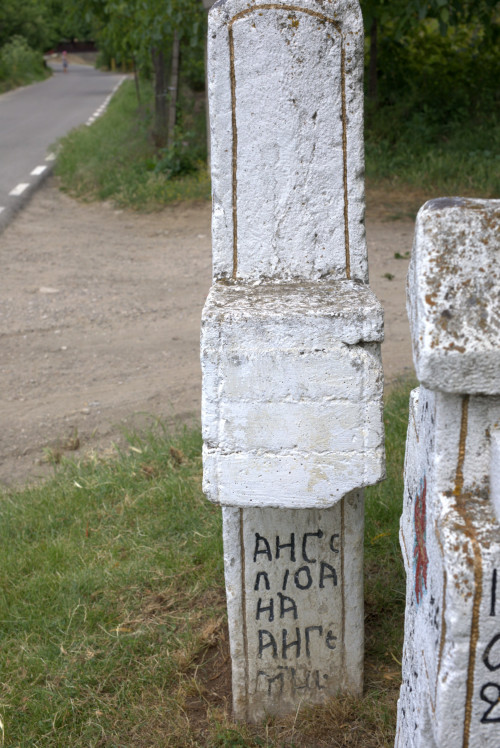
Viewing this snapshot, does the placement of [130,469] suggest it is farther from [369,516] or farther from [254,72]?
[254,72]

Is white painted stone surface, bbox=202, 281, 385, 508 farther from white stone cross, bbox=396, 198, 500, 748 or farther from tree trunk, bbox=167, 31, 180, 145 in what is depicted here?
tree trunk, bbox=167, 31, 180, 145

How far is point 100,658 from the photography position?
250 centimetres

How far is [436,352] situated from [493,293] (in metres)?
0.11

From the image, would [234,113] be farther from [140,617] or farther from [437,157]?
[437,157]

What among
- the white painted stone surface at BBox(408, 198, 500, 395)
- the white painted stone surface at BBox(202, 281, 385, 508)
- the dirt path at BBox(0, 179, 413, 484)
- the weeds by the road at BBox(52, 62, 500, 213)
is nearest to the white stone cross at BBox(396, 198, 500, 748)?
the white painted stone surface at BBox(408, 198, 500, 395)

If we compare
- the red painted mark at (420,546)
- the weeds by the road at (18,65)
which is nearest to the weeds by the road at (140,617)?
the red painted mark at (420,546)

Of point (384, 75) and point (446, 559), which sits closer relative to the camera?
point (446, 559)

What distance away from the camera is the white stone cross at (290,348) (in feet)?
5.48

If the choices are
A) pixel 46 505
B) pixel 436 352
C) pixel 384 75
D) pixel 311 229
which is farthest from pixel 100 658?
pixel 384 75

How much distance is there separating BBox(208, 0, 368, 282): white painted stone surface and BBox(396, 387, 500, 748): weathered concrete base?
810 mm

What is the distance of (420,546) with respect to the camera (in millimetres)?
Result: 1328

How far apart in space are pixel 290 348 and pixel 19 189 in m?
8.77

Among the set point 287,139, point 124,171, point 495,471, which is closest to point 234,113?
point 287,139

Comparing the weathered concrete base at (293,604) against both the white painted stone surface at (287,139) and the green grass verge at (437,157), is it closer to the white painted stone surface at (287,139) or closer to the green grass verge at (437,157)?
the white painted stone surface at (287,139)
